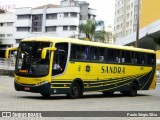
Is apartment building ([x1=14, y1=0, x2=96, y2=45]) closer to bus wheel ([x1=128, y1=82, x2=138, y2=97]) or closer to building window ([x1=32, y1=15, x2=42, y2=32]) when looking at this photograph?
building window ([x1=32, y1=15, x2=42, y2=32])

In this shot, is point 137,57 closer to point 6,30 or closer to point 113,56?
point 113,56

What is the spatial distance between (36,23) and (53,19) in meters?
→ 4.96

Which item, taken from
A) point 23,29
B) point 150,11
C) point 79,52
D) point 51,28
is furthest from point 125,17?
point 79,52

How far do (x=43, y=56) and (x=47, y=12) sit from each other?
80252 millimetres

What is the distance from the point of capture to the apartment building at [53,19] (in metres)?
93.7

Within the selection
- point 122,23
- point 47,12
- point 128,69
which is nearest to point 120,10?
point 122,23

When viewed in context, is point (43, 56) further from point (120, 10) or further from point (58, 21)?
point (120, 10)

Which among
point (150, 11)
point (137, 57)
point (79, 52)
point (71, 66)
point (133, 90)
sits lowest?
point (133, 90)

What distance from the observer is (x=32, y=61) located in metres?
20.2

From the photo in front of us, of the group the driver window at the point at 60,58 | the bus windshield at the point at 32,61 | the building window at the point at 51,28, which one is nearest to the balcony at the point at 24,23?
the building window at the point at 51,28

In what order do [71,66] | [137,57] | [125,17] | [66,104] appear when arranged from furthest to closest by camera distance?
[125,17] → [137,57] → [71,66] → [66,104]

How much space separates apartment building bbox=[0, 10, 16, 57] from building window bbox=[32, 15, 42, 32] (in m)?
5.97

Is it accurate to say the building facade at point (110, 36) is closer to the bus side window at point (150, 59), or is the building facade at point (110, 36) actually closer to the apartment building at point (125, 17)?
the apartment building at point (125, 17)

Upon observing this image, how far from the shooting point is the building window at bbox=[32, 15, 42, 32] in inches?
3910
